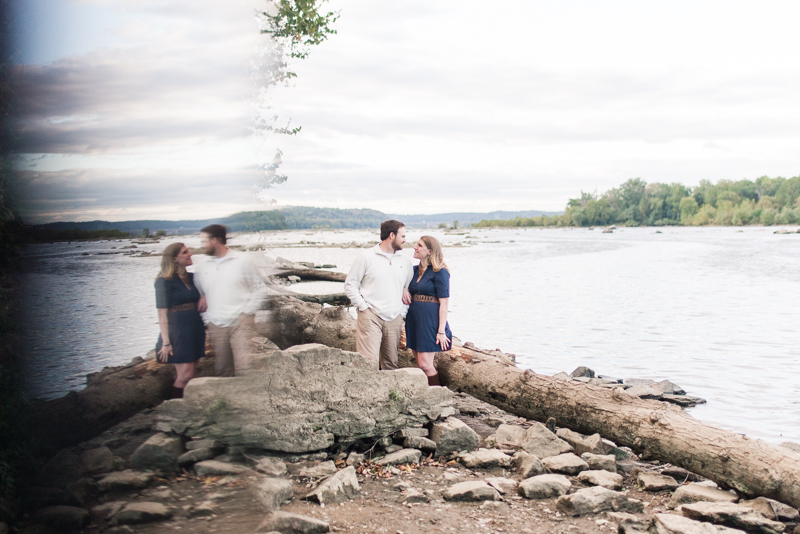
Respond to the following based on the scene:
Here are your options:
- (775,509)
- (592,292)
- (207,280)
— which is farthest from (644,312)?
(207,280)

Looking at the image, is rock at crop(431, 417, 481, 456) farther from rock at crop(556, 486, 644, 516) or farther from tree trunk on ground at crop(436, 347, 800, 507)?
tree trunk on ground at crop(436, 347, 800, 507)

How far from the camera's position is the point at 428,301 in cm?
781

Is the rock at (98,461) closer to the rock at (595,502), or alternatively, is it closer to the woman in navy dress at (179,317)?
the woman in navy dress at (179,317)

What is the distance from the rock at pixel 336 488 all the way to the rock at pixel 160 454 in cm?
298

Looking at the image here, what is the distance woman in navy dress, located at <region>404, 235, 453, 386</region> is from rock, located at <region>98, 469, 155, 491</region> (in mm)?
6603

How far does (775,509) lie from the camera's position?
17.7 ft

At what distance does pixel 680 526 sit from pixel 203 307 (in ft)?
16.7

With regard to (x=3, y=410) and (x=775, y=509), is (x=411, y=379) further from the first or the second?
(x=3, y=410)

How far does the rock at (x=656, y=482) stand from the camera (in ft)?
20.1

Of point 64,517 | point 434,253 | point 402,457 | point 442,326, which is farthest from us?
point 442,326

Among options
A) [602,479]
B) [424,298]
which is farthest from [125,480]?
[424,298]

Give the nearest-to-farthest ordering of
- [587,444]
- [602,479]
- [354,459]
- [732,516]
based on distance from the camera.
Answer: [732,516]
[354,459]
[602,479]
[587,444]

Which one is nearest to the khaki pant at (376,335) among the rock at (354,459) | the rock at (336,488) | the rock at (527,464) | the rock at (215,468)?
the rock at (354,459)

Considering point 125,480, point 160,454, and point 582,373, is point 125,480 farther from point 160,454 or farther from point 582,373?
point 582,373
